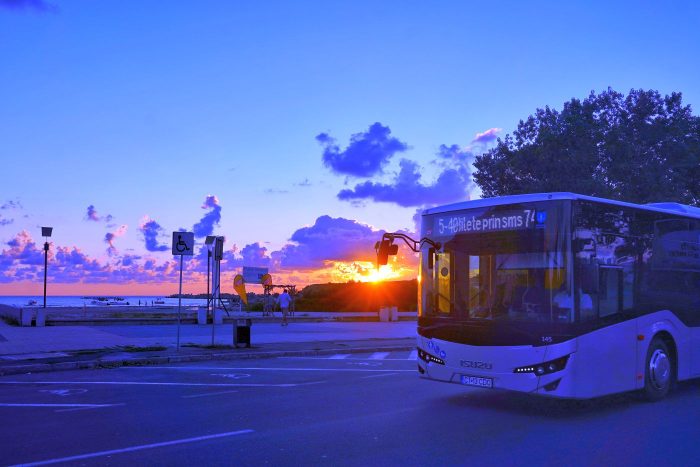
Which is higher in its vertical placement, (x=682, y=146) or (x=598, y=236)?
(x=682, y=146)

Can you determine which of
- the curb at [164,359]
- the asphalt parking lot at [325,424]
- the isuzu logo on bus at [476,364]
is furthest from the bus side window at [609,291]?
the curb at [164,359]

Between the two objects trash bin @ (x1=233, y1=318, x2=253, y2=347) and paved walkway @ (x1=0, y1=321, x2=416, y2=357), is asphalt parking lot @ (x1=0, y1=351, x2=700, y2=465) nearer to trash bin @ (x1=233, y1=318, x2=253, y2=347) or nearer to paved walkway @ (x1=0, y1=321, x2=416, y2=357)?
paved walkway @ (x1=0, y1=321, x2=416, y2=357)

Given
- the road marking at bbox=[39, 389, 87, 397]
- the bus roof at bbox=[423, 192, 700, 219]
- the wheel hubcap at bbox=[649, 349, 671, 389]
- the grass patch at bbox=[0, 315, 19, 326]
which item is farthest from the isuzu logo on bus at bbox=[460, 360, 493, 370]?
the grass patch at bbox=[0, 315, 19, 326]

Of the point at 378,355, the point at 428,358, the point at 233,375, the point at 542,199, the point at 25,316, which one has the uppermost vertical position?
the point at 542,199

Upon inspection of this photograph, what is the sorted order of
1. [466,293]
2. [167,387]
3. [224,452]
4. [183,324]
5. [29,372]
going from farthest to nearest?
[183,324] < [29,372] < [167,387] < [466,293] < [224,452]

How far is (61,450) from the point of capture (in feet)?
24.1

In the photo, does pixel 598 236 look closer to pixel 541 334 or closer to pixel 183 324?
pixel 541 334

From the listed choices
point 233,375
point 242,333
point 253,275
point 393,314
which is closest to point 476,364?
point 233,375

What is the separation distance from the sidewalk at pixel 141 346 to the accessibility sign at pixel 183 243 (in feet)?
8.92

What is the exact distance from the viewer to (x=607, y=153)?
118 ft

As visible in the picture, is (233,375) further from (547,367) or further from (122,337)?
(122,337)

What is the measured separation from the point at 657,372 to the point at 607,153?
1098 inches

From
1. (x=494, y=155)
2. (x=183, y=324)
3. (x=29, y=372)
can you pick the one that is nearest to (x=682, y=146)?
(x=494, y=155)

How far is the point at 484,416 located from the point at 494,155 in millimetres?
31839
